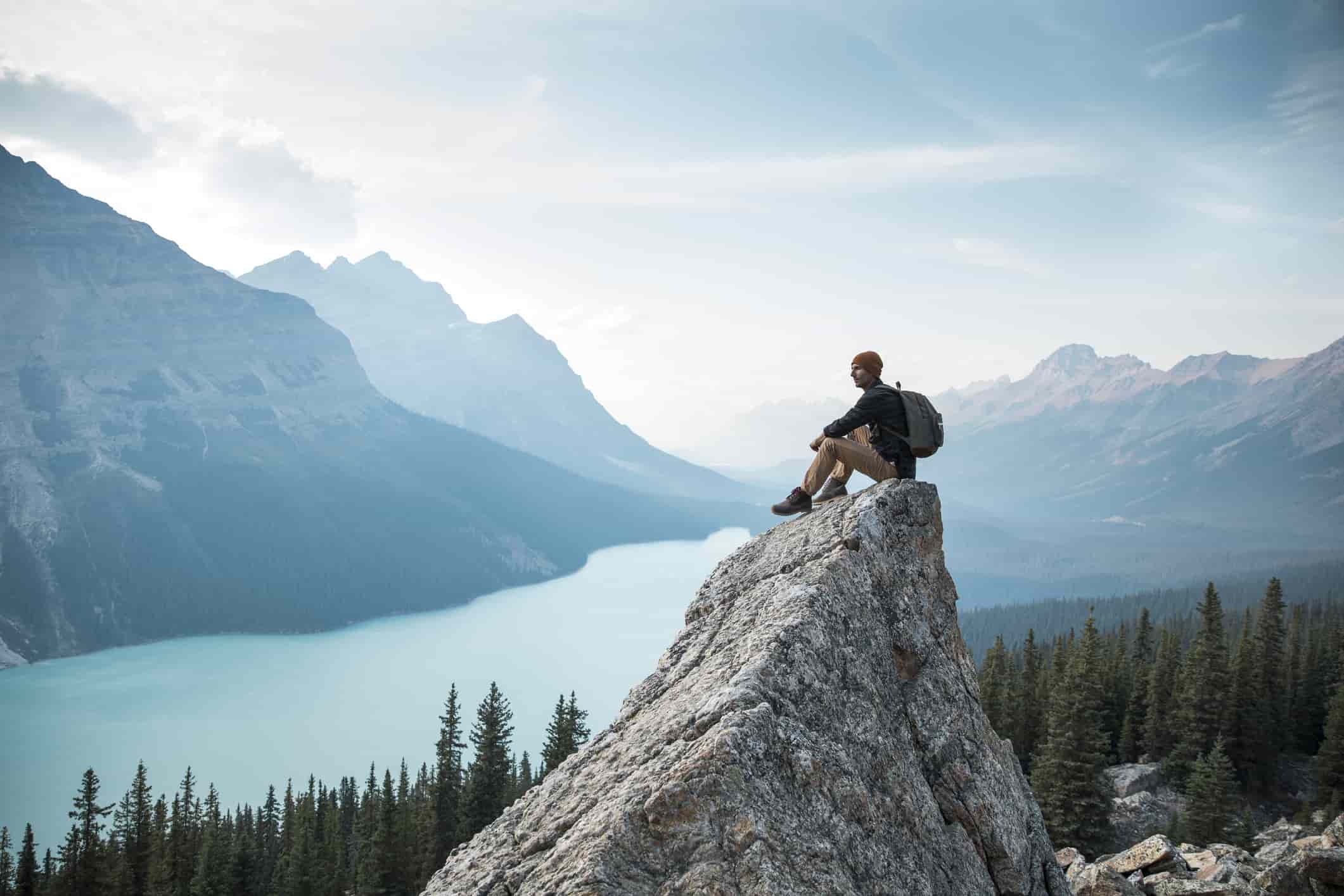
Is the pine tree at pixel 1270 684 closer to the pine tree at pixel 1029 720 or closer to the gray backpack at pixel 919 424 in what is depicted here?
the pine tree at pixel 1029 720

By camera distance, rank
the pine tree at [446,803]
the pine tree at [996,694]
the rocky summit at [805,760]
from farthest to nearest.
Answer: the pine tree at [996,694] → the pine tree at [446,803] → the rocky summit at [805,760]

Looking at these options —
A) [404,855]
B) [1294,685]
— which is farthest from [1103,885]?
[1294,685]

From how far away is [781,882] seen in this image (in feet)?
22.9

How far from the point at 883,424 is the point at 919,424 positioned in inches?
19.3

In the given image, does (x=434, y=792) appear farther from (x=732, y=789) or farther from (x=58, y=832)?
(x=58, y=832)

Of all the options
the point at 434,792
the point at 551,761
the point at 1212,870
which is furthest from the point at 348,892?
the point at 1212,870

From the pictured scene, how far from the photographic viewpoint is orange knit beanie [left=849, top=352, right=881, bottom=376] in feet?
38.7

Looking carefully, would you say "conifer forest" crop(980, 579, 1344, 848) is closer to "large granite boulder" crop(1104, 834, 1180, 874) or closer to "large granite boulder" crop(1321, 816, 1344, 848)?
"large granite boulder" crop(1321, 816, 1344, 848)

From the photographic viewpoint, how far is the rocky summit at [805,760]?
716 centimetres

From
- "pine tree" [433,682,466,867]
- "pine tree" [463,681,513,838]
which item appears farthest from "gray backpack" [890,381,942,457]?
"pine tree" [433,682,466,867]

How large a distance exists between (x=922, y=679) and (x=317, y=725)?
16296 centimetres

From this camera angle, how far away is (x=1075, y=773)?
39.7 m

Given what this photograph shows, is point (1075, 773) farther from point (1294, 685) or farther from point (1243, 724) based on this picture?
point (1294, 685)

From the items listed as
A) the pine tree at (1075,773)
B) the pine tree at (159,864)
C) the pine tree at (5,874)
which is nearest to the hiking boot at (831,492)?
the pine tree at (1075,773)
